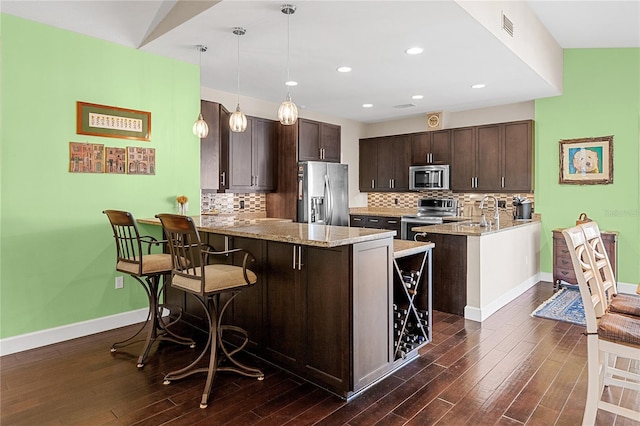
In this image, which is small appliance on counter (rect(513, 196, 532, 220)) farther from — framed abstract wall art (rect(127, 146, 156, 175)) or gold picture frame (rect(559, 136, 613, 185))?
framed abstract wall art (rect(127, 146, 156, 175))

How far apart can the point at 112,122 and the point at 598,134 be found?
5.85m

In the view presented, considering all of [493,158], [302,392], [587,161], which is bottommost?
[302,392]

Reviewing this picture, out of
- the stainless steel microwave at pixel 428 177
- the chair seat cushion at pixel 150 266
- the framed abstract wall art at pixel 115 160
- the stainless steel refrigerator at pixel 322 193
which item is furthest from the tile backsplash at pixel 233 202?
the stainless steel microwave at pixel 428 177

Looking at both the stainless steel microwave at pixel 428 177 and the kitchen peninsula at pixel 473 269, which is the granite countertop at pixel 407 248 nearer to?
the kitchen peninsula at pixel 473 269

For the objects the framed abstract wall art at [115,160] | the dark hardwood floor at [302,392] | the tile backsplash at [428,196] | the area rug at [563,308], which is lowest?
the dark hardwood floor at [302,392]

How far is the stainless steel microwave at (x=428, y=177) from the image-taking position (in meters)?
6.38

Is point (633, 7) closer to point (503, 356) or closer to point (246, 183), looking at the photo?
point (503, 356)

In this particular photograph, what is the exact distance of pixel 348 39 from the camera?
3.47 m

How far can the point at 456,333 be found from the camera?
358 cm

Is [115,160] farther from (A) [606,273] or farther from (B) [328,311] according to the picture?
(A) [606,273]

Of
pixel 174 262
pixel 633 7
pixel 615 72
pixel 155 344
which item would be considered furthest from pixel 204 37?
A: pixel 615 72

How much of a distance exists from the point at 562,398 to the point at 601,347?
74cm

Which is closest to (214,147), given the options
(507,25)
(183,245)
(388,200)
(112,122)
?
(112,122)

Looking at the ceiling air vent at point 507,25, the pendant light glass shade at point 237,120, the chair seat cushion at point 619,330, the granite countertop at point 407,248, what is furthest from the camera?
the ceiling air vent at point 507,25
